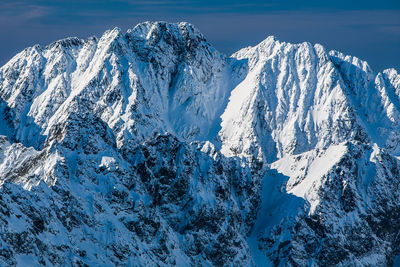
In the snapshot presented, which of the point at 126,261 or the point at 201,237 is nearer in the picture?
the point at 126,261

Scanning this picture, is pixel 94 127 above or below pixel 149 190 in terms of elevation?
above

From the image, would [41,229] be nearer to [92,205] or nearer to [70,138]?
[92,205]

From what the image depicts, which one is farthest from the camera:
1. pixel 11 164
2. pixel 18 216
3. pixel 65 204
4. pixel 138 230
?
pixel 11 164

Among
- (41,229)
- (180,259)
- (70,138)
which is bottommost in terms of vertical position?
(180,259)

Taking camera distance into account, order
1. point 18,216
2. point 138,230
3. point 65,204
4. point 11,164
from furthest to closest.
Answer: point 11,164, point 138,230, point 65,204, point 18,216

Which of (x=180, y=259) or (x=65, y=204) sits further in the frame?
(x=180, y=259)

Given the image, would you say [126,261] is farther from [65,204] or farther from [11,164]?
[11,164]

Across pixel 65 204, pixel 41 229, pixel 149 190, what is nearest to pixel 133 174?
pixel 149 190

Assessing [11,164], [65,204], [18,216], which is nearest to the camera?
[18,216]

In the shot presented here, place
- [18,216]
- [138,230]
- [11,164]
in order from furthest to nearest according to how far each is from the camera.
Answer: [11,164]
[138,230]
[18,216]
